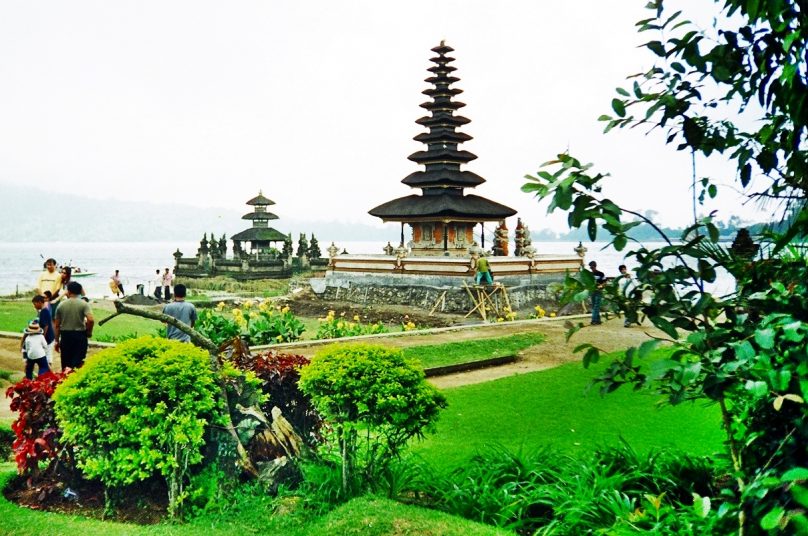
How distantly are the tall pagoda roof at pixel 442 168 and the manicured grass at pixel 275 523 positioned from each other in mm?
27783

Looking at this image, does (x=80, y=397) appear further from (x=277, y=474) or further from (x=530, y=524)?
(x=530, y=524)

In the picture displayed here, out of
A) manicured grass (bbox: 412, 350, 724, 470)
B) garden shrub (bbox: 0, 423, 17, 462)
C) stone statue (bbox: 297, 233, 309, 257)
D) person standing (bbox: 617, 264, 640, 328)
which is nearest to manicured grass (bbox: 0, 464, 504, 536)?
manicured grass (bbox: 412, 350, 724, 470)

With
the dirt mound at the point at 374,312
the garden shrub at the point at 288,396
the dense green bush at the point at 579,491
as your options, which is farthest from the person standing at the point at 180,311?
the dirt mound at the point at 374,312

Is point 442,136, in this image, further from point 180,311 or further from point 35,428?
point 35,428

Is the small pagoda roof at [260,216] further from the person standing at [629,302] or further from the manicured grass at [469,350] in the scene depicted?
the person standing at [629,302]

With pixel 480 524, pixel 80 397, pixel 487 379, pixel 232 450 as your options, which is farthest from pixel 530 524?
pixel 487 379

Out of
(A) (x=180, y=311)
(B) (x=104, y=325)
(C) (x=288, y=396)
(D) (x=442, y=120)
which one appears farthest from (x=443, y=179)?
(C) (x=288, y=396)

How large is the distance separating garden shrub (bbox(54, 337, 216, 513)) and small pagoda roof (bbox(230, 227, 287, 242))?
150ft

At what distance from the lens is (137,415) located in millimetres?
5711

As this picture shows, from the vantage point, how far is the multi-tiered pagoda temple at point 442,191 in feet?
110

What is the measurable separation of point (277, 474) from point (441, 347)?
9.06 m

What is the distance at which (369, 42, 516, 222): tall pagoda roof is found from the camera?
33.8m

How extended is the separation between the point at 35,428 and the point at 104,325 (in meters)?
14.5

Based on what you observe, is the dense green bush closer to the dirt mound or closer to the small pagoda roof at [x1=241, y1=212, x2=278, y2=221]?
the dirt mound
